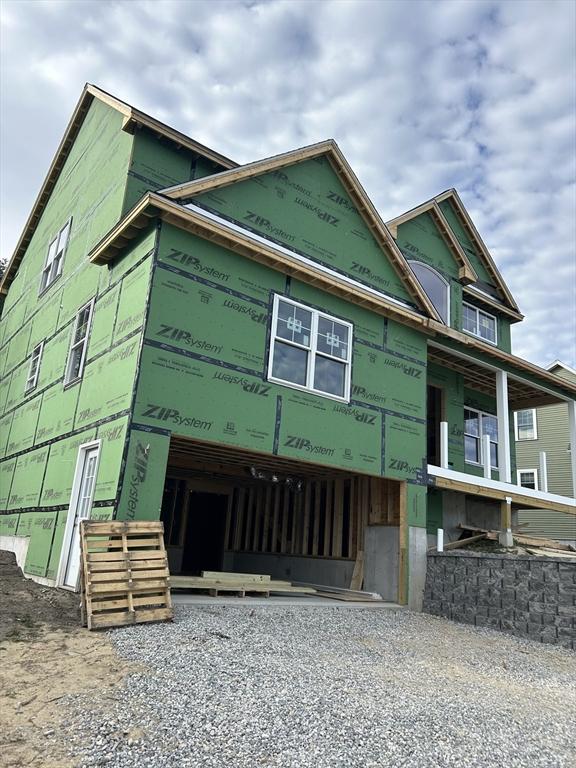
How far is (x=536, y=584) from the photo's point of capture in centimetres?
959

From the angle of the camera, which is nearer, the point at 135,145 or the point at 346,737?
the point at 346,737

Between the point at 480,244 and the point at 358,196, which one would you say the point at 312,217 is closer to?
the point at 358,196

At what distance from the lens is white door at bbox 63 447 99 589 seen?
934 cm

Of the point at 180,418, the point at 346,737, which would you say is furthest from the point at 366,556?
the point at 346,737

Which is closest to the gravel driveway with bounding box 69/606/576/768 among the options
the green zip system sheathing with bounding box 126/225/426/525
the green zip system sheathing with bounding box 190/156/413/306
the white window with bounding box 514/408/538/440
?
the green zip system sheathing with bounding box 126/225/426/525

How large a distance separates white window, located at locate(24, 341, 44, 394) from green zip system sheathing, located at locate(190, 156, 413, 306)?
693 centimetres

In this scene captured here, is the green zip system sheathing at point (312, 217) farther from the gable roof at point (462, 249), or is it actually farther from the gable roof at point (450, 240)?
the gable roof at point (450, 240)

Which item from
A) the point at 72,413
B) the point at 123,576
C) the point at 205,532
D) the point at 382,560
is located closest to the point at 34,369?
the point at 72,413

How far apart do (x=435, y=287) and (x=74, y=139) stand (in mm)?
10760

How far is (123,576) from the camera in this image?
7270mm

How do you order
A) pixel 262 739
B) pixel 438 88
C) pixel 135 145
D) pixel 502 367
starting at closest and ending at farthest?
pixel 262 739 < pixel 438 88 < pixel 135 145 < pixel 502 367

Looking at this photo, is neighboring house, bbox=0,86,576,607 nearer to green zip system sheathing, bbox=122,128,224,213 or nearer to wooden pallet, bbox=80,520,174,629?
green zip system sheathing, bbox=122,128,224,213

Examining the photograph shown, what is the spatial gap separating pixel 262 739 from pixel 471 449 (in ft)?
44.4

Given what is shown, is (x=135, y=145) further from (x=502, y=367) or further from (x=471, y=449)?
(x=471, y=449)
